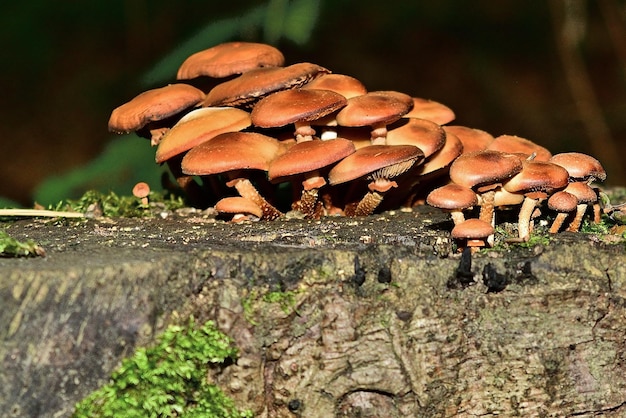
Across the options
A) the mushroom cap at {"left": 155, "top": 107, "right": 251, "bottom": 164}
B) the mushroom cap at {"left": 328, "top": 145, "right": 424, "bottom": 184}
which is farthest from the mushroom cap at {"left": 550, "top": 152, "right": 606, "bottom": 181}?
the mushroom cap at {"left": 155, "top": 107, "right": 251, "bottom": 164}

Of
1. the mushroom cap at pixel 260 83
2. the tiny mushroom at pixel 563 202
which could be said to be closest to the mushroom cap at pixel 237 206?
the mushroom cap at pixel 260 83

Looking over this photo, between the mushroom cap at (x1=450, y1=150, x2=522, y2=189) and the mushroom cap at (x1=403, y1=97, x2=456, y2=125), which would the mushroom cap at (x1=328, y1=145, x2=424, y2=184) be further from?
the mushroom cap at (x1=403, y1=97, x2=456, y2=125)

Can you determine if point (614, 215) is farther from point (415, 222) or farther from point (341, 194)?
point (341, 194)

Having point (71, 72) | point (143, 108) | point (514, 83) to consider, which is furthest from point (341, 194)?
point (514, 83)

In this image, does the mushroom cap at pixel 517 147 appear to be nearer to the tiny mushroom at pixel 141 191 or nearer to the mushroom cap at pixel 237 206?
the mushroom cap at pixel 237 206

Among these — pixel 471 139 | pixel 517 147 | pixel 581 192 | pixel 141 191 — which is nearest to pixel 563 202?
pixel 581 192

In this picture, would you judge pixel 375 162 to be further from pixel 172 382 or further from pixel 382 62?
pixel 382 62
